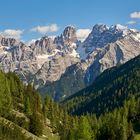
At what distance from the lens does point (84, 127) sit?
5719 inches

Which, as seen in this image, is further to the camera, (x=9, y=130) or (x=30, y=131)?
(x=30, y=131)

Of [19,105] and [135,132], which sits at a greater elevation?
[19,105]

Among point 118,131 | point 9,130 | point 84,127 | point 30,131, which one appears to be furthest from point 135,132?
point 9,130

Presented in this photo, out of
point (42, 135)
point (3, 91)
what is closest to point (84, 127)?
point (42, 135)

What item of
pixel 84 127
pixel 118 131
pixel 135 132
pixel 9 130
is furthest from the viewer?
pixel 135 132

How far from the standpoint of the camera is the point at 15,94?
17825 centimetres

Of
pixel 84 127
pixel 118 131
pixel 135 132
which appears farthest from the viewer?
pixel 135 132

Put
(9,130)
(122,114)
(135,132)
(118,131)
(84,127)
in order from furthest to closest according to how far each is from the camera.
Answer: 1. (122,114)
2. (135,132)
3. (118,131)
4. (84,127)
5. (9,130)

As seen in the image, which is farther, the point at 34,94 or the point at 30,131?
the point at 34,94

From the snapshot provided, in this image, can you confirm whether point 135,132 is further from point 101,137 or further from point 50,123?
point 50,123

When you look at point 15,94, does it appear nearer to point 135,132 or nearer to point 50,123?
point 50,123

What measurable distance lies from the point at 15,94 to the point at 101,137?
3815cm

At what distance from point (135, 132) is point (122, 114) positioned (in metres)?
16.1

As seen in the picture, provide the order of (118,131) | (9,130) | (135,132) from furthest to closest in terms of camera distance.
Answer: (135,132), (118,131), (9,130)
